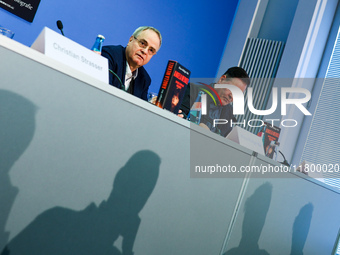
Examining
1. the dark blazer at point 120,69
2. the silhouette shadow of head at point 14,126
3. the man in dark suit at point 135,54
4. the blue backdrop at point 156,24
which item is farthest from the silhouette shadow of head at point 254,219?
the blue backdrop at point 156,24

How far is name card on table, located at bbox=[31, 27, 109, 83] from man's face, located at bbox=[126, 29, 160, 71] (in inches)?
44.4

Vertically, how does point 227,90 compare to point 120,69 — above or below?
above

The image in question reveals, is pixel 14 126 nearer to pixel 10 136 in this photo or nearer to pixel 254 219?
pixel 10 136

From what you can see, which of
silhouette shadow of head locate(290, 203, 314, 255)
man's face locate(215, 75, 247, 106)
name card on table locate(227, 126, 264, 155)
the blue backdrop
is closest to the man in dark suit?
man's face locate(215, 75, 247, 106)

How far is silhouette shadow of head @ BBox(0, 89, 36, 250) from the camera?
0.75 m

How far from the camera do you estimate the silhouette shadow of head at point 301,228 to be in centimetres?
152

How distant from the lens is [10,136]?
0.76 meters

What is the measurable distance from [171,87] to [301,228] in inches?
34.2

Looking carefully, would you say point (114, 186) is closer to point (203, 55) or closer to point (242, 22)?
point (203, 55)

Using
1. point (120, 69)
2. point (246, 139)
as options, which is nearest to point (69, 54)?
point (246, 139)

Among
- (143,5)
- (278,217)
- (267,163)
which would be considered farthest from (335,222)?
(143,5)

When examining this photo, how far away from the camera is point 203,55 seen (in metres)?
3.59

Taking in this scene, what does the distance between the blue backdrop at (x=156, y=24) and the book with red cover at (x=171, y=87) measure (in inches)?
59.7

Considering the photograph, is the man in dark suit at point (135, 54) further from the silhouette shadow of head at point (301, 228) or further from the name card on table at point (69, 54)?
the silhouette shadow of head at point (301, 228)
